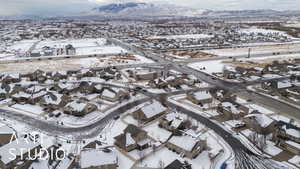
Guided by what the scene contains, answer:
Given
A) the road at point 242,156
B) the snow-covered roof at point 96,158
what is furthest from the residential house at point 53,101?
the road at point 242,156

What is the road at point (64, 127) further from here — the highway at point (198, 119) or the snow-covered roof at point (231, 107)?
A: the snow-covered roof at point (231, 107)

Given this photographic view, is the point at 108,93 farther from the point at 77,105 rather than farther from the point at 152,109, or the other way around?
the point at 152,109

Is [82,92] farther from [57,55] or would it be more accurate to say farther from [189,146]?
[57,55]

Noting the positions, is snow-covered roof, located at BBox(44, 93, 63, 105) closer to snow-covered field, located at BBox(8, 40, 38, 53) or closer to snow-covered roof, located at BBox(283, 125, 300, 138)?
snow-covered roof, located at BBox(283, 125, 300, 138)

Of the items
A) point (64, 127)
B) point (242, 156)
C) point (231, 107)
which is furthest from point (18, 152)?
point (231, 107)

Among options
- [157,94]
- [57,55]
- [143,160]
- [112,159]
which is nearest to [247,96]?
[157,94]

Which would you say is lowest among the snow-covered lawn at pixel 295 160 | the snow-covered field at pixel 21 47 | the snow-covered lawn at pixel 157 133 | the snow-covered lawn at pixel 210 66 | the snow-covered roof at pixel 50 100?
the snow-covered lawn at pixel 295 160
